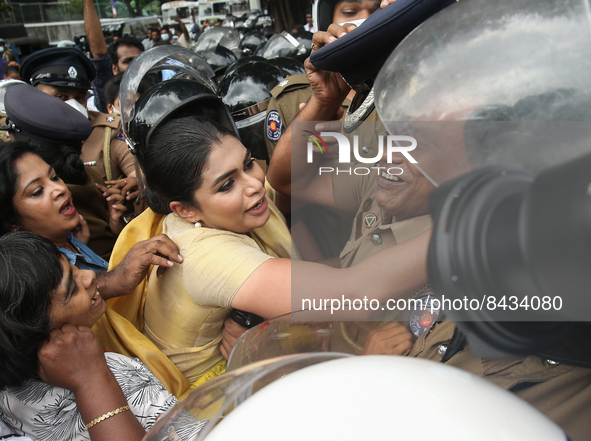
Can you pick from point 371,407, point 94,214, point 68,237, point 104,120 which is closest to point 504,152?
point 371,407

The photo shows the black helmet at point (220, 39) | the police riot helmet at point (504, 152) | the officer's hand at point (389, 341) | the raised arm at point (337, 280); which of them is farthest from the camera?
the black helmet at point (220, 39)

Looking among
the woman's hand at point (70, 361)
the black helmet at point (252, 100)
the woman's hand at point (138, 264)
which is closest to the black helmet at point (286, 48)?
the black helmet at point (252, 100)

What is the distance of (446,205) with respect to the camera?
1.61ft

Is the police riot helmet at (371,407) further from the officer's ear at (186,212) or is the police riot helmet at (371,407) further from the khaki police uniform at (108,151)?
the khaki police uniform at (108,151)

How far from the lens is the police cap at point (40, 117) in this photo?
2.56 meters

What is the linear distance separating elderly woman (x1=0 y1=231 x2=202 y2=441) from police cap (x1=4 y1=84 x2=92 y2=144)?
134 centimetres

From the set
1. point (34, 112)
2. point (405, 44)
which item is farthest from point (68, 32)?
point (405, 44)

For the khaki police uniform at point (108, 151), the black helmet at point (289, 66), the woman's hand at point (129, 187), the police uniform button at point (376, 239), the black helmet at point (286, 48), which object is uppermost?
the black helmet at point (286, 48)

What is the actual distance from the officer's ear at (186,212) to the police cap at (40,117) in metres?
1.41

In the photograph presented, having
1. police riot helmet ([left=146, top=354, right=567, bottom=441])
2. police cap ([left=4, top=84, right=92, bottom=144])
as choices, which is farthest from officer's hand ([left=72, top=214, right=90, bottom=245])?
police riot helmet ([left=146, top=354, right=567, bottom=441])

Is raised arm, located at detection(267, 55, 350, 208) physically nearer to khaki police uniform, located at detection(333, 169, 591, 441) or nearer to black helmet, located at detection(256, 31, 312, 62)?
khaki police uniform, located at detection(333, 169, 591, 441)

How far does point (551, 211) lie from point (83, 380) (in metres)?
1.45

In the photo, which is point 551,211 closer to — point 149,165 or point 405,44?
point 405,44

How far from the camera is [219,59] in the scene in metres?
5.38
